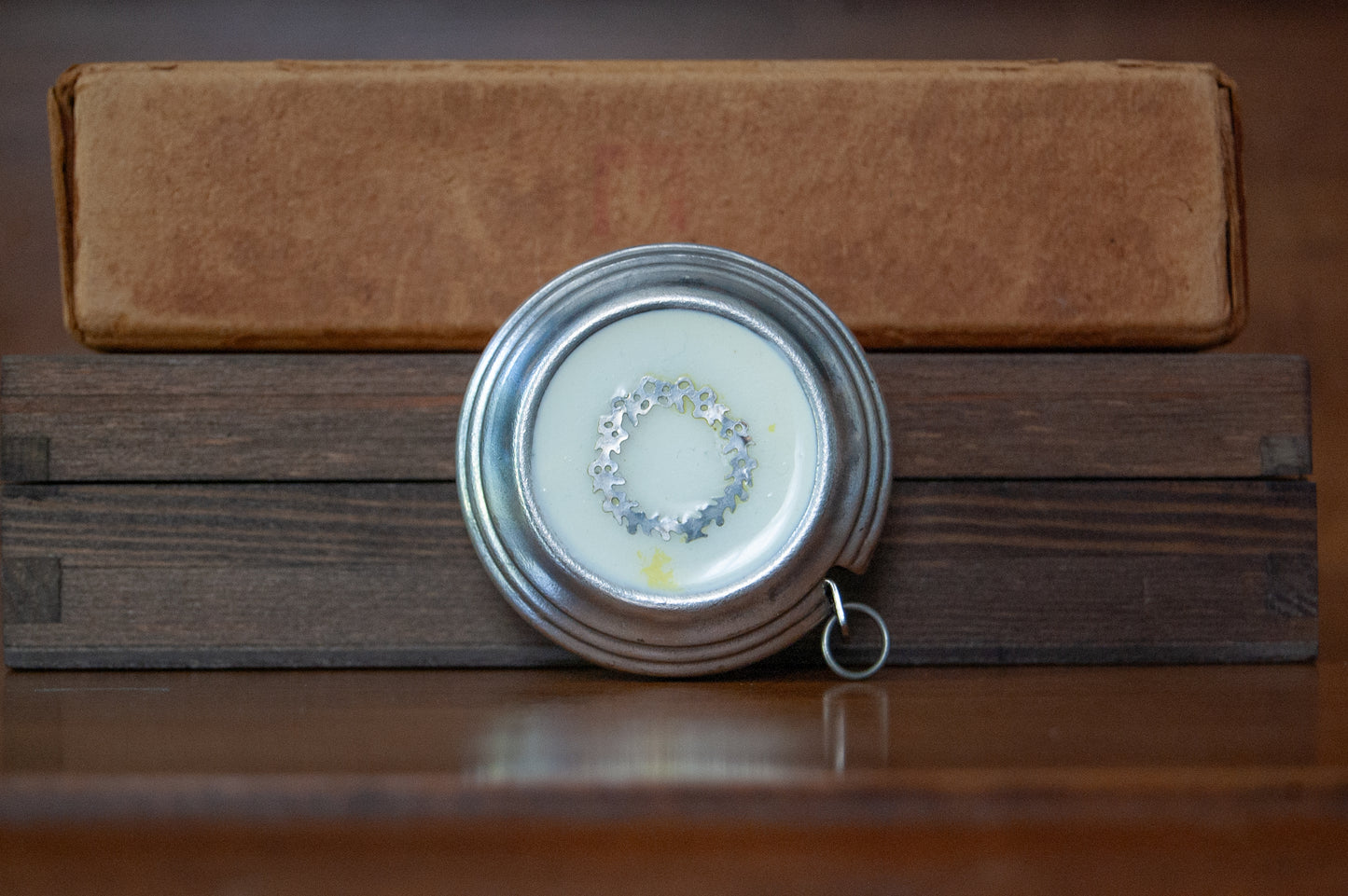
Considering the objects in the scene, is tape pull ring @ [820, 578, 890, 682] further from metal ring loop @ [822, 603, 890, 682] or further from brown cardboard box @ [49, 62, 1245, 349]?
brown cardboard box @ [49, 62, 1245, 349]

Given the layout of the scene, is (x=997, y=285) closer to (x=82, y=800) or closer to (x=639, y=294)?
(x=639, y=294)

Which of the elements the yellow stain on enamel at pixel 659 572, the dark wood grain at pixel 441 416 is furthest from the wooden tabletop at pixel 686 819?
the dark wood grain at pixel 441 416

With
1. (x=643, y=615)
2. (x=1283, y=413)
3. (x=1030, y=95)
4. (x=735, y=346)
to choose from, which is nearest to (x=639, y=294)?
(x=735, y=346)

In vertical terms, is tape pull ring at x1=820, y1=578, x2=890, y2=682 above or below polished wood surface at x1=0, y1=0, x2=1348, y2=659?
below

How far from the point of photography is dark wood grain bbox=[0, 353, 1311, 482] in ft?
2.28

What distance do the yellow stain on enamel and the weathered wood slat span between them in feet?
0.41

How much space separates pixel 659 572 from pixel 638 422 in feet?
0.30

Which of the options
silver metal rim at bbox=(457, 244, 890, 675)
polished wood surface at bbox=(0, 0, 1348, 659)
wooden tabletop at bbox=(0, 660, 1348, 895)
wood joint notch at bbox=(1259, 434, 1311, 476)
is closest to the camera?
wooden tabletop at bbox=(0, 660, 1348, 895)

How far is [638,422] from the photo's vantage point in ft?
2.04

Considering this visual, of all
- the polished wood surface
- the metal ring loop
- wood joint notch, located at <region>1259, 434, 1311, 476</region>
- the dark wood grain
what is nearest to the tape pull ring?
the metal ring loop

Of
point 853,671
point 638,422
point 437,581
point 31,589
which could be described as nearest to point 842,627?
point 853,671

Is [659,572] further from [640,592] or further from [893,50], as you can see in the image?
[893,50]

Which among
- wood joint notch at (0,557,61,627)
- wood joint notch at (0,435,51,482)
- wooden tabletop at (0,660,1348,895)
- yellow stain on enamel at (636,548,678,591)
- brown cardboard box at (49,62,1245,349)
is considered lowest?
wooden tabletop at (0,660,1348,895)

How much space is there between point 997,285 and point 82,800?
0.63 metres
